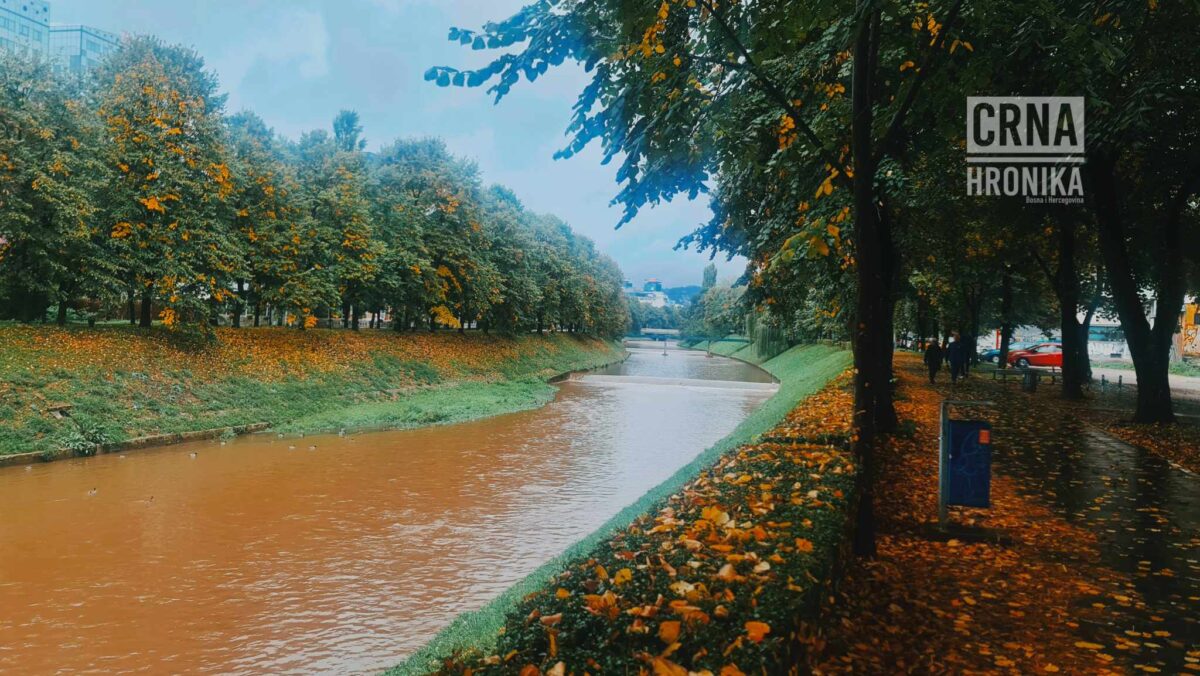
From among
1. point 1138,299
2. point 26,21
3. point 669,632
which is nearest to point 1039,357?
point 1138,299

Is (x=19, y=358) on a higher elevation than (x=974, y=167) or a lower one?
lower

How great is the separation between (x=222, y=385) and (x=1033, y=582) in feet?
70.3

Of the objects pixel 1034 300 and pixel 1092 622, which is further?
pixel 1034 300

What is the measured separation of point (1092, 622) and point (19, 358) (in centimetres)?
2104

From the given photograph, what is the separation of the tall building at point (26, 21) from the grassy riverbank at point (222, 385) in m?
116

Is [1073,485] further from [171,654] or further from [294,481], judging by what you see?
[294,481]

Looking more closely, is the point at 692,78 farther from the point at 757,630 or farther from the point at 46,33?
the point at 46,33

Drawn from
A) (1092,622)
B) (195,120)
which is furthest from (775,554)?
(195,120)

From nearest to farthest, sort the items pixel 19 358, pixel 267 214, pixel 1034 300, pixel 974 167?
pixel 974 167 < pixel 19 358 < pixel 267 214 < pixel 1034 300

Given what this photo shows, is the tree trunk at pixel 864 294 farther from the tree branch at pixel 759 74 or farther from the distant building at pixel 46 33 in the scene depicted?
the distant building at pixel 46 33

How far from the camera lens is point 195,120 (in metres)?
21.4

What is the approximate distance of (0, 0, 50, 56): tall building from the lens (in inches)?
4193

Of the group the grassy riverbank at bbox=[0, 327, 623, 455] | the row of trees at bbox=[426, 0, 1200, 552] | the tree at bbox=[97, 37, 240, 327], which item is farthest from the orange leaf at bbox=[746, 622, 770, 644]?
the tree at bbox=[97, 37, 240, 327]

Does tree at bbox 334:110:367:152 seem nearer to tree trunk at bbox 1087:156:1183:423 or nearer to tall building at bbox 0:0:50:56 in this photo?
tree trunk at bbox 1087:156:1183:423
